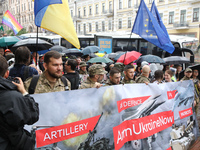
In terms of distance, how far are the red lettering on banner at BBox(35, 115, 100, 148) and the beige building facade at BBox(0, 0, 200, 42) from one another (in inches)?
645

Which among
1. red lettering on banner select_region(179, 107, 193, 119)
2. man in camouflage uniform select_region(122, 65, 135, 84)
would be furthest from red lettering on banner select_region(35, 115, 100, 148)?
red lettering on banner select_region(179, 107, 193, 119)

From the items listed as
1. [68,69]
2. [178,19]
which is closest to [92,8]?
[178,19]

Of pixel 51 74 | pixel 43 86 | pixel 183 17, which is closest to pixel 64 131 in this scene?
pixel 43 86

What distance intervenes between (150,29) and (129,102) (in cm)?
317

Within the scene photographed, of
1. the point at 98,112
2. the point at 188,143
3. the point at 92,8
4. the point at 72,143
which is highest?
the point at 92,8

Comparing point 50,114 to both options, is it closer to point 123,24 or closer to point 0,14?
point 123,24

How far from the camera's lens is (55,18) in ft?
10.8

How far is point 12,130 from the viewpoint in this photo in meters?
1.65

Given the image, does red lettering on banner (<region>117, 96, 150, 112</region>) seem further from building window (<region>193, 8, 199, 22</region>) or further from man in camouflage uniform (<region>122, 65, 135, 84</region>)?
building window (<region>193, 8, 199, 22</region>)

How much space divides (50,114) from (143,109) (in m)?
1.72

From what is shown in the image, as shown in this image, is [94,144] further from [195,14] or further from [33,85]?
[195,14]

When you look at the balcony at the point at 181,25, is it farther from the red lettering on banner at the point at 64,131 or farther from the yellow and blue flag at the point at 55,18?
the red lettering on banner at the point at 64,131

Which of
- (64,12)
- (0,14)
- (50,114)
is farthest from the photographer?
(0,14)

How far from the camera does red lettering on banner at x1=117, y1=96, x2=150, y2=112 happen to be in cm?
321
